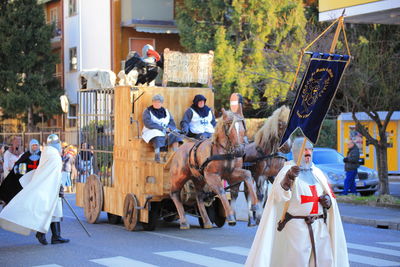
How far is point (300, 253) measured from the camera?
8.18 meters

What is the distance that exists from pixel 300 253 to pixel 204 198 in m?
7.49

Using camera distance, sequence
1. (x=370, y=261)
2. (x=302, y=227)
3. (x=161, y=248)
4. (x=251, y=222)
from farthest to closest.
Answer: (x=251, y=222) → (x=161, y=248) → (x=370, y=261) → (x=302, y=227)

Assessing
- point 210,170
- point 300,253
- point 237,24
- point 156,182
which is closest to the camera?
point 300,253

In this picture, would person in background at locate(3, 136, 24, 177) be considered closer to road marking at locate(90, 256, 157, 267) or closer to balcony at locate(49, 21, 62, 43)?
road marking at locate(90, 256, 157, 267)

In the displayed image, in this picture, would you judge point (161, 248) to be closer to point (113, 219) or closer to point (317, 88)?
point (113, 219)

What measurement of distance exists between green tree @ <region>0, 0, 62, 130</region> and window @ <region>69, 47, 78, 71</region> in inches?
53.6

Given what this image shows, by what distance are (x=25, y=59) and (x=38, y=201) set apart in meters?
29.9

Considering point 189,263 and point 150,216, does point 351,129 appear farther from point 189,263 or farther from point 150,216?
point 189,263

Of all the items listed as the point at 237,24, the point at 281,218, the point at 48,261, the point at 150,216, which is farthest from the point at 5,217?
the point at 237,24

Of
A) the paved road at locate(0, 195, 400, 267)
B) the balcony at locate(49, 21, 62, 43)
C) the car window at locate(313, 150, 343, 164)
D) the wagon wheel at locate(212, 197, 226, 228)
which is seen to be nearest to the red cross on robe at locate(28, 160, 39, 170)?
the paved road at locate(0, 195, 400, 267)

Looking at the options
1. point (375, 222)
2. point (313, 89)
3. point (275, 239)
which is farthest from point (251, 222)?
point (313, 89)

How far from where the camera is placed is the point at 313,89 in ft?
27.1

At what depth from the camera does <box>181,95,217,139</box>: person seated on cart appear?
16.3 meters

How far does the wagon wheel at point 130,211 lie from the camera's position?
15578 mm
